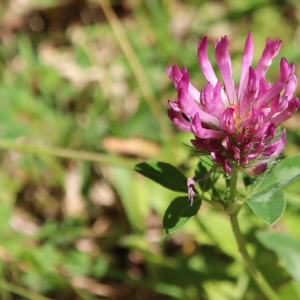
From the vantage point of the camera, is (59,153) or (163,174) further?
(59,153)

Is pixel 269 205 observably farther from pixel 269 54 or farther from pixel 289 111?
pixel 269 54

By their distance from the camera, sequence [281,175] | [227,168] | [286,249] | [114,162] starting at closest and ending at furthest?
[227,168]
[281,175]
[286,249]
[114,162]

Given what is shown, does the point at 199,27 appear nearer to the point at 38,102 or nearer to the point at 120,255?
the point at 38,102

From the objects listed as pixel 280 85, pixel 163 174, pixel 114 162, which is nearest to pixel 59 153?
pixel 114 162

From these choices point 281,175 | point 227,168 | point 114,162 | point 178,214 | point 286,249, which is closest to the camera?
point 227,168

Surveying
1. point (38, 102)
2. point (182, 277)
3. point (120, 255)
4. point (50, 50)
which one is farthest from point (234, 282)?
point (50, 50)

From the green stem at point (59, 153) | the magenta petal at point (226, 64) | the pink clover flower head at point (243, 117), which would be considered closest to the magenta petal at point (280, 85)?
the pink clover flower head at point (243, 117)
